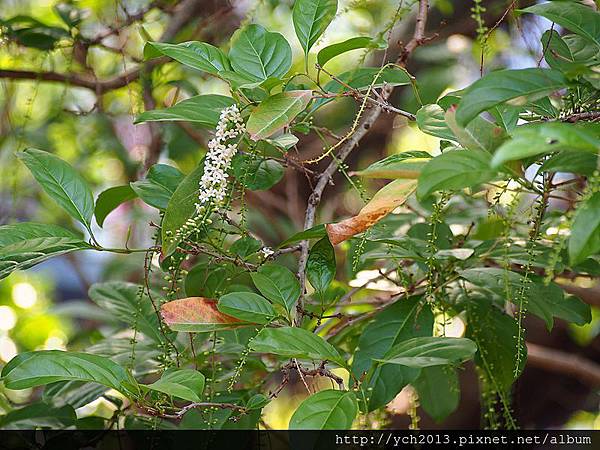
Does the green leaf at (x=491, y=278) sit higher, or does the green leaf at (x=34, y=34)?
the green leaf at (x=34, y=34)

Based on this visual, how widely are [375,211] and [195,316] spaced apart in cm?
18

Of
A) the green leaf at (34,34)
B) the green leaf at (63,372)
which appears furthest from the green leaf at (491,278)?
the green leaf at (34,34)

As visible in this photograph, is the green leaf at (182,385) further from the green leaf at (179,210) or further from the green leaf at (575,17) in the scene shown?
the green leaf at (575,17)

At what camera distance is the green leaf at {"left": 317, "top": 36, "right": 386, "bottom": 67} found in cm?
57

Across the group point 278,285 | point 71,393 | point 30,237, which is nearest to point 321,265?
point 278,285

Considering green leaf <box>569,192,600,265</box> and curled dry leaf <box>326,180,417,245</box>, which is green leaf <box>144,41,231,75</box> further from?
green leaf <box>569,192,600,265</box>

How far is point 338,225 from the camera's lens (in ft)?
1.88

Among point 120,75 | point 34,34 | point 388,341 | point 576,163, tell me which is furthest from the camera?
point 120,75

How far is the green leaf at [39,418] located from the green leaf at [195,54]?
16.7 inches

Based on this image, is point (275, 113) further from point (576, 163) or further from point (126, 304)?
point (126, 304)

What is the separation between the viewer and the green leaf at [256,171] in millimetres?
642

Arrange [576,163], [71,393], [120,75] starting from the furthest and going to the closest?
1. [120,75]
2. [71,393]
3. [576,163]

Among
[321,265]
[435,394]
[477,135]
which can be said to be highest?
[477,135]

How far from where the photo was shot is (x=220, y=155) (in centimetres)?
56
